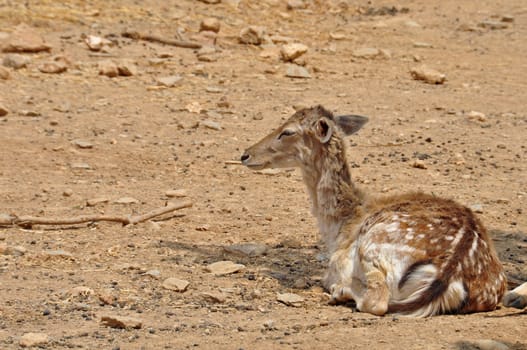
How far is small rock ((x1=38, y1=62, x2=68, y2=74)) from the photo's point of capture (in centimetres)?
1418

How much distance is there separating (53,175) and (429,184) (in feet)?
12.6

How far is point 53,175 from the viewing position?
10.7 m

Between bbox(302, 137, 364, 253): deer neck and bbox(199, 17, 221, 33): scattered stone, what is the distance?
29.0ft

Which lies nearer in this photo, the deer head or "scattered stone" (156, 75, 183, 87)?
the deer head

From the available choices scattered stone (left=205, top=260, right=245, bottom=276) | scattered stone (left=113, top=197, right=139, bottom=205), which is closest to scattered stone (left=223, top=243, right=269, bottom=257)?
scattered stone (left=205, top=260, right=245, bottom=276)

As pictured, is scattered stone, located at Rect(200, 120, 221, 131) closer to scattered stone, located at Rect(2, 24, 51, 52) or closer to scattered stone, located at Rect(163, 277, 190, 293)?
scattered stone, located at Rect(2, 24, 51, 52)

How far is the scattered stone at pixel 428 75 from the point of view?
50.5ft

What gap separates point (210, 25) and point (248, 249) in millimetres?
8600

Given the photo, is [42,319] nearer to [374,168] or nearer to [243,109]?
[374,168]

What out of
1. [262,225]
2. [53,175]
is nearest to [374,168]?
[262,225]

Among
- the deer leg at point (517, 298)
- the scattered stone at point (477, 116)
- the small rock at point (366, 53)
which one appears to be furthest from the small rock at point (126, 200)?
the small rock at point (366, 53)

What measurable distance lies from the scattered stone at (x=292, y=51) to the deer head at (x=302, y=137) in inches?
289

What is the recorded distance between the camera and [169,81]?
1421cm

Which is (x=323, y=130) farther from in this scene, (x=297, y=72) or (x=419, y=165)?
(x=297, y=72)
